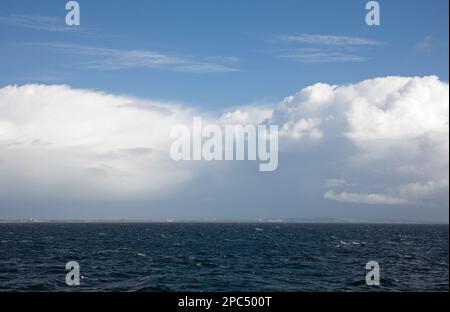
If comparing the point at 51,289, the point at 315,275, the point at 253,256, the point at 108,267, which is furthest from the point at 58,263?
the point at 315,275

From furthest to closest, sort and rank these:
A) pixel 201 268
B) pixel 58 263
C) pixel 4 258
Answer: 1. pixel 4 258
2. pixel 58 263
3. pixel 201 268

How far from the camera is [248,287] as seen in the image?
44156mm

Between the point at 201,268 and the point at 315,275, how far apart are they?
15.8 m

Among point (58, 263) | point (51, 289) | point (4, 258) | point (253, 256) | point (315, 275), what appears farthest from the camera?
point (253, 256)

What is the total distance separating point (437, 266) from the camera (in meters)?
64.0
